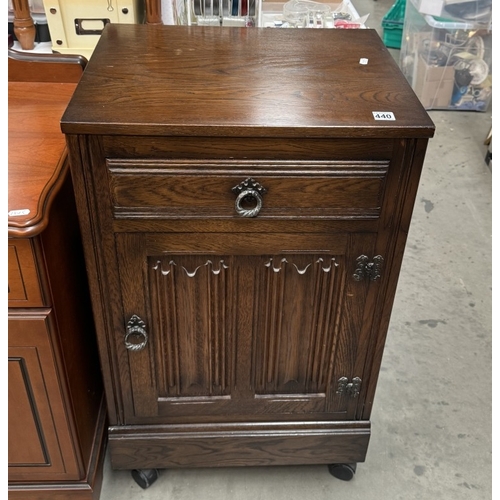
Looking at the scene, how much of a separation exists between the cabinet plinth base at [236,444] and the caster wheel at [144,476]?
0.04 metres

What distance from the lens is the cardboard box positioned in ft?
9.59

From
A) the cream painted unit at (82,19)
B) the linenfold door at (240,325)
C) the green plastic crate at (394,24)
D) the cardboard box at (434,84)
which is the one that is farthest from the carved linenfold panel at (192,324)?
the green plastic crate at (394,24)

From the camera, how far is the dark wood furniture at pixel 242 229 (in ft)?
3.21

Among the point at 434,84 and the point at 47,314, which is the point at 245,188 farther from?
the point at 434,84

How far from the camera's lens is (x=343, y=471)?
1.45m

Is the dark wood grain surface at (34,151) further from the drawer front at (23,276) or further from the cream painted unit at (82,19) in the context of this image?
the cream painted unit at (82,19)

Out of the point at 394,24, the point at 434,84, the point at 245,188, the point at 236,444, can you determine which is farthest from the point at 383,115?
the point at 394,24

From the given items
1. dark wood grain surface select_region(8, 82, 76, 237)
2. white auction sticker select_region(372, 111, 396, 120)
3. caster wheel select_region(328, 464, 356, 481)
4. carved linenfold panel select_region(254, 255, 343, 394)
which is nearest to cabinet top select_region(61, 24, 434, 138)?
white auction sticker select_region(372, 111, 396, 120)

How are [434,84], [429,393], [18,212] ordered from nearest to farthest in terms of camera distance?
[18,212]
[429,393]
[434,84]

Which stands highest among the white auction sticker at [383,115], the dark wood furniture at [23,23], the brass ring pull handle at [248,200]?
the white auction sticker at [383,115]

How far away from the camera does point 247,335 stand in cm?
122

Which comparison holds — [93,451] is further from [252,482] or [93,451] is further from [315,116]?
[315,116]

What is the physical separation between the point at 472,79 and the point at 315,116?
2264 millimetres

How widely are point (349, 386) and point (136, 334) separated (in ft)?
1.46
